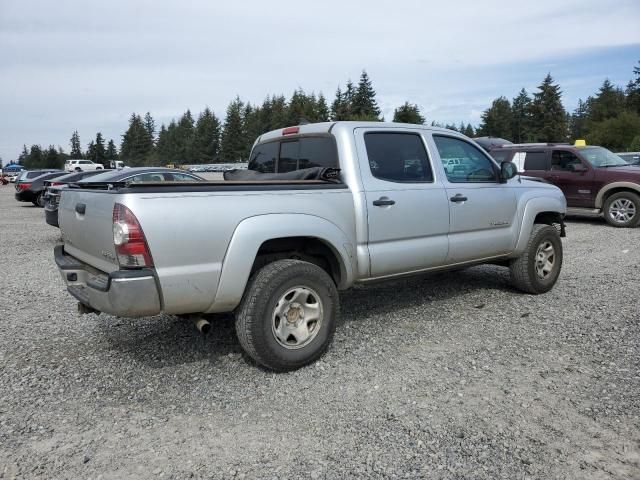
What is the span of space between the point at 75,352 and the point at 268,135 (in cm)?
276

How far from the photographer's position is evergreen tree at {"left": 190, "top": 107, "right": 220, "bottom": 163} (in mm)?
Result: 98125

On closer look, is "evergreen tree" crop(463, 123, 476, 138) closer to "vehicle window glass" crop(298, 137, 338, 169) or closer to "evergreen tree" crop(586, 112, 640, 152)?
"evergreen tree" crop(586, 112, 640, 152)

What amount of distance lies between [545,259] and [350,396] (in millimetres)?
3680

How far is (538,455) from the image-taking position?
9.39ft

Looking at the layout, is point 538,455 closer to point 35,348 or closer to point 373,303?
point 373,303

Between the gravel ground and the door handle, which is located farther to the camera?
the door handle

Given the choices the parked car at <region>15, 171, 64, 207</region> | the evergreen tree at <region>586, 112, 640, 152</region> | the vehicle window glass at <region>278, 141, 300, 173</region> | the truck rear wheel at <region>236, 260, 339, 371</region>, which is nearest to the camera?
the truck rear wheel at <region>236, 260, 339, 371</region>

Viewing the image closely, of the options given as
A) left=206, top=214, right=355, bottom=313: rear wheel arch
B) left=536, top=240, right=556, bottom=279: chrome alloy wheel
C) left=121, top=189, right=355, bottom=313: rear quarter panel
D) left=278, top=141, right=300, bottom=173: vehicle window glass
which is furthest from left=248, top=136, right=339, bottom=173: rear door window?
left=536, top=240, right=556, bottom=279: chrome alloy wheel

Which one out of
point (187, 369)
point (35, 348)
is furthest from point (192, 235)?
point (35, 348)

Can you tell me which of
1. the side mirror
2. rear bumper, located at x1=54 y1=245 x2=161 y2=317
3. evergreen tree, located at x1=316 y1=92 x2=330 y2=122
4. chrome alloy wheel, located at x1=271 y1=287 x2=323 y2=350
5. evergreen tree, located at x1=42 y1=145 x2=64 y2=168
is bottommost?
chrome alloy wheel, located at x1=271 y1=287 x2=323 y2=350

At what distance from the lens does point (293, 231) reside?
12.6ft

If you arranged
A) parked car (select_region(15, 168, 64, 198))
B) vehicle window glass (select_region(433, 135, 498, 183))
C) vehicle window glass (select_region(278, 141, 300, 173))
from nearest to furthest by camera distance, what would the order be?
1. vehicle window glass (select_region(278, 141, 300, 173))
2. vehicle window glass (select_region(433, 135, 498, 183))
3. parked car (select_region(15, 168, 64, 198))

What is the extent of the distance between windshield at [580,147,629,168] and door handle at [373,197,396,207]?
10158 millimetres

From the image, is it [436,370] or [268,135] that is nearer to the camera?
[436,370]
